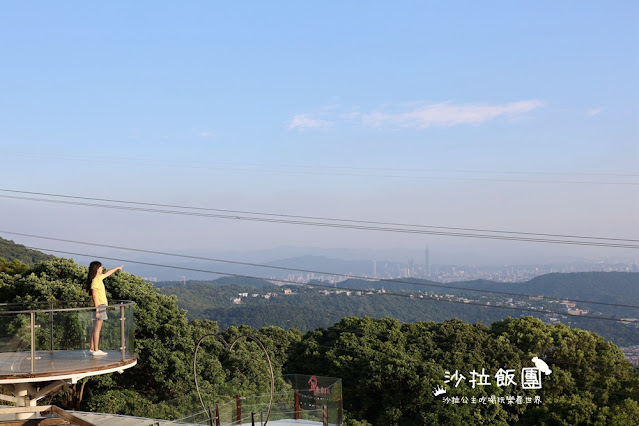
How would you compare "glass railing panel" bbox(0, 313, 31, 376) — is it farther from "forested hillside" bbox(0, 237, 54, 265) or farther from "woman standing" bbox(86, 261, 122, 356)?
"forested hillside" bbox(0, 237, 54, 265)

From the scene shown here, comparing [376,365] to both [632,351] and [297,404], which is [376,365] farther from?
[632,351]

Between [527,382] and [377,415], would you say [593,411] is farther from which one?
[377,415]

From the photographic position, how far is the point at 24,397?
10.2 meters

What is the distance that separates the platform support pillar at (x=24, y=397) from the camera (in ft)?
32.7

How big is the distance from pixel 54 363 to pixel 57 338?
2.26ft

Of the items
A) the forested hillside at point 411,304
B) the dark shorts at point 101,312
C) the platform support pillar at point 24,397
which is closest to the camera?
the platform support pillar at point 24,397

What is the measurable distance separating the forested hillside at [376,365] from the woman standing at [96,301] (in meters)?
11.4

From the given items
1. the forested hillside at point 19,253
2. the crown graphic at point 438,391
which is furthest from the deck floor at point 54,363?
the forested hillside at point 19,253

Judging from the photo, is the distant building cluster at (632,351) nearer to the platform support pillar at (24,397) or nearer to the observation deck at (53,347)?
the observation deck at (53,347)

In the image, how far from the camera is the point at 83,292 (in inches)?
1153


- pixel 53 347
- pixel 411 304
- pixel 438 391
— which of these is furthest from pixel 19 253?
pixel 53 347

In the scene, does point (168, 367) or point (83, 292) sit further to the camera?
point (168, 367)

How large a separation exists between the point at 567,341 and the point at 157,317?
25.2m

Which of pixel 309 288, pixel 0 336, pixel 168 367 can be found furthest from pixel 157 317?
pixel 309 288
